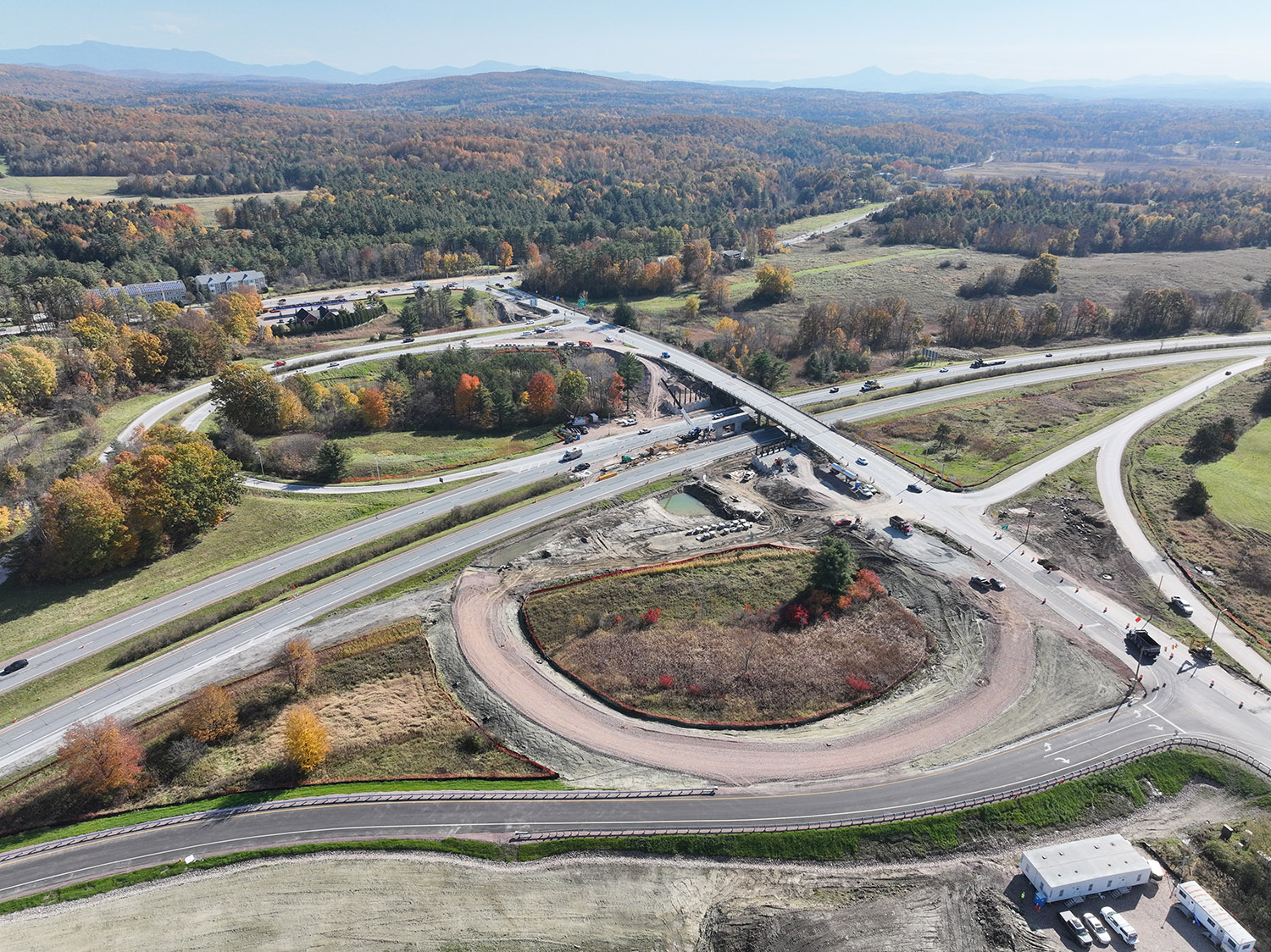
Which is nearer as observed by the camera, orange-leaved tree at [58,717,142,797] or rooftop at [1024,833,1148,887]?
rooftop at [1024,833,1148,887]

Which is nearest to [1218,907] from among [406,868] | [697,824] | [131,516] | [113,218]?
[697,824]

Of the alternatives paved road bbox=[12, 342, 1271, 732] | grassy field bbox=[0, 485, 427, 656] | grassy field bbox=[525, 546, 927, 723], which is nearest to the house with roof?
grassy field bbox=[0, 485, 427, 656]

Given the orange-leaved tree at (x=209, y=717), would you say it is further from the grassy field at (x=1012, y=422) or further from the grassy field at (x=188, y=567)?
the grassy field at (x=1012, y=422)

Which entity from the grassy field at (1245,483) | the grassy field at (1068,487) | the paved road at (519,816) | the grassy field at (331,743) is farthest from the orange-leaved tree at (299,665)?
the grassy field at (1245,483)

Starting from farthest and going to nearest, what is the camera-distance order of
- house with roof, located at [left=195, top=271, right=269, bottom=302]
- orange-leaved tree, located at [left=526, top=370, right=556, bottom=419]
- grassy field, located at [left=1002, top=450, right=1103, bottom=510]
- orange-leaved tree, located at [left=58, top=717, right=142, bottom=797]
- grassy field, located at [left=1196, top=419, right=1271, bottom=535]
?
house with roof, located at [left=195, top=271, right=269, bottom=302] → orange-leaved tree, located at [left=526, top=370, right=556, bottom=419] → grassy field, located at [left=1002, top=450, right=1103, bottom=510] → grassy field, located at [left=1196, top=419, right=1271, bottom=535] → orange-leaved tree, located at [left=58, top=717, right=142, bottom=797]

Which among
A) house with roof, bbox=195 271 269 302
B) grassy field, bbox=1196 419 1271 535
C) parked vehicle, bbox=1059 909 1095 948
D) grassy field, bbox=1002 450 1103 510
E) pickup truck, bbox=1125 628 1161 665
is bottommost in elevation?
parked vehicle, bbox=1059 909 1095 948

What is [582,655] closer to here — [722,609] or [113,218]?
[722,609]

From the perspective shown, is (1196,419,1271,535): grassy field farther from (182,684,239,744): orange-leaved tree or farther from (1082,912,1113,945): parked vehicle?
(182,684,239,744): orange-leaved tree

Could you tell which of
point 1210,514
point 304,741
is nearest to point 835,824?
point 304,741
